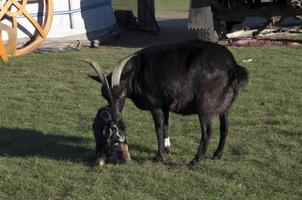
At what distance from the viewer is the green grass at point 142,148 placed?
5770 millimetres

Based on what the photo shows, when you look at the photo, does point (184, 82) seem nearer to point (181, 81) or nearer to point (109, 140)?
point (181, 81)

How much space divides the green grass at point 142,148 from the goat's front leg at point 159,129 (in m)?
0.10

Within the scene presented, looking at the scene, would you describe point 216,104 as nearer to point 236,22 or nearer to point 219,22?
point 219,22

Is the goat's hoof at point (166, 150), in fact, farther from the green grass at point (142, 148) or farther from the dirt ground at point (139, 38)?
the dirt ground at point (139, 38)

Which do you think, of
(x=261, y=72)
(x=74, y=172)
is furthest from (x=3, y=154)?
(x=261, y=72)

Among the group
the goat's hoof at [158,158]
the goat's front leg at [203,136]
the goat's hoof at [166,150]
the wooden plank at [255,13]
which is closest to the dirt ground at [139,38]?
the wooden plank at [255,13]

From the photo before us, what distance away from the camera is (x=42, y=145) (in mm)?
7316

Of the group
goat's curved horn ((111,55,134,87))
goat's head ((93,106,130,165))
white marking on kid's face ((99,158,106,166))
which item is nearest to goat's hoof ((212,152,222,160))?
goat's head ((93,106,130,165))

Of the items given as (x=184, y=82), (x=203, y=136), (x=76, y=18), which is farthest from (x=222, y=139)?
(x=76, y=18)

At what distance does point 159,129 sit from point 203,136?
1.53 feet

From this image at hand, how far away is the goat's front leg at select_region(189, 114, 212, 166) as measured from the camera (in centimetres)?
626

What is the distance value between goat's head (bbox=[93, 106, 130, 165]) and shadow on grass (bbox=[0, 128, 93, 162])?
30 centimetres

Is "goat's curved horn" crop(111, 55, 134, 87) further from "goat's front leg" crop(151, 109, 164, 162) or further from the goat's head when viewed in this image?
"goat's front leg" crop(151, 109, 164, 162)

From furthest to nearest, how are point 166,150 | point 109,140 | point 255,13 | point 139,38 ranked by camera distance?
point 139,38
point 255,13
point 166,150
point 109,140
